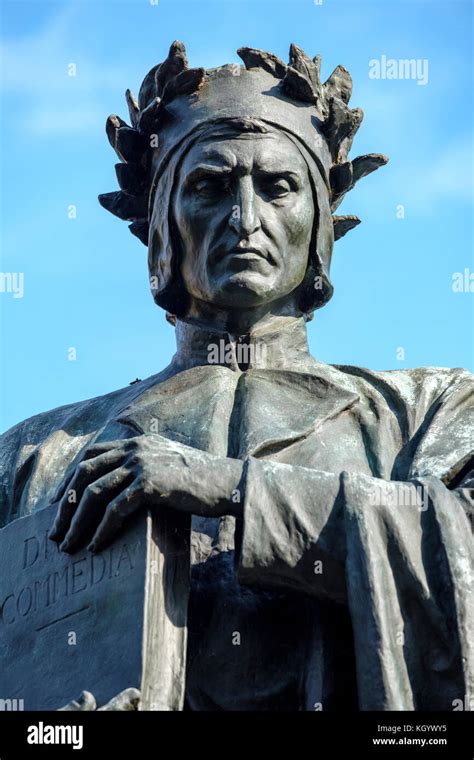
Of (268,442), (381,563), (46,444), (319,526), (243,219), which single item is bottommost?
(381,563)

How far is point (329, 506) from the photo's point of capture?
41.3 ft

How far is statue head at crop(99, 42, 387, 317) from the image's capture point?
14.1m

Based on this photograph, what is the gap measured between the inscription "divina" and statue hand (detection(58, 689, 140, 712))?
0.77 meters

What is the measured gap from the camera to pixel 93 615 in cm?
1261

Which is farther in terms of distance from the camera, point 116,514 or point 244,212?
point 244,212

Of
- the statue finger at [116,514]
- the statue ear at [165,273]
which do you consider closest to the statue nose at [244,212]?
the statue ear at [165,273]

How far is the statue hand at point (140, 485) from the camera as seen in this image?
12.5m

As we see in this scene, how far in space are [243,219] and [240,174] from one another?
0.32m

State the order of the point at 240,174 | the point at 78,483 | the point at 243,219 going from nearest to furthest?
the point at 78,483 → the point at 243,219 → the point at 240,174

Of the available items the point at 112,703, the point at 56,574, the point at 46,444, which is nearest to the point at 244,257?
the point at 46,444

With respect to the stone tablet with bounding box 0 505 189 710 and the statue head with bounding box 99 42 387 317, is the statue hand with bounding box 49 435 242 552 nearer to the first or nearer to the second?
the stone tablet with bounding box 0 505 189 710

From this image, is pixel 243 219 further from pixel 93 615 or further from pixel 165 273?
pixel 93 615

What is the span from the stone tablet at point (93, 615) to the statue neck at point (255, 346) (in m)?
1.78

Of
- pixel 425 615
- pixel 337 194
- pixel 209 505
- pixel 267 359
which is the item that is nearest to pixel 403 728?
pixel 425 615
